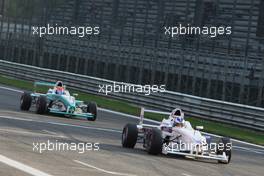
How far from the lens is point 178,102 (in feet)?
112

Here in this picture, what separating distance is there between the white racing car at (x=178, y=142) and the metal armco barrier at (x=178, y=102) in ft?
37.3

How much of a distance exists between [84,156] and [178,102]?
19.1 meters

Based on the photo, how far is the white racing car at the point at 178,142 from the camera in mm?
17359

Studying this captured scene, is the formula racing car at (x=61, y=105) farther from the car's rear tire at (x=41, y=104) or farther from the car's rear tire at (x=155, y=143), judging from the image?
the car's rear tire at (x=155, y=143)

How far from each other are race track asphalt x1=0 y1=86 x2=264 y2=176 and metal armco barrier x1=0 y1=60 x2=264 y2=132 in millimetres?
5354

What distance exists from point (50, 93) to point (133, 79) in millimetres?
15160

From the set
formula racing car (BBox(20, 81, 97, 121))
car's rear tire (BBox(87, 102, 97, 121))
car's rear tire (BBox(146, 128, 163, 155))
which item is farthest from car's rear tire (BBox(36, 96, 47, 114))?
car's rear tire (BBox(146, 128, 163, 155))

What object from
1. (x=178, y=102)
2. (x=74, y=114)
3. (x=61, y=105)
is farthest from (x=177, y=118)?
(x=178, y=102)

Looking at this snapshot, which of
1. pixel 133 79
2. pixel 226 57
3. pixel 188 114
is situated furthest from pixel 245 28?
pixel 133 79

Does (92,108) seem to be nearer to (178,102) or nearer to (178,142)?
(178,142)

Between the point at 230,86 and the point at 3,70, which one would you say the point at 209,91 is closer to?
the point at 230,86

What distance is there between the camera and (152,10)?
135 ft

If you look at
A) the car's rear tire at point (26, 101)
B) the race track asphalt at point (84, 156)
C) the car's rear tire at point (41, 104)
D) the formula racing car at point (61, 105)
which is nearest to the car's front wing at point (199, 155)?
the race track asphalt at point (84, 156)

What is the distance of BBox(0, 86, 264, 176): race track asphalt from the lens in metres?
13.1
